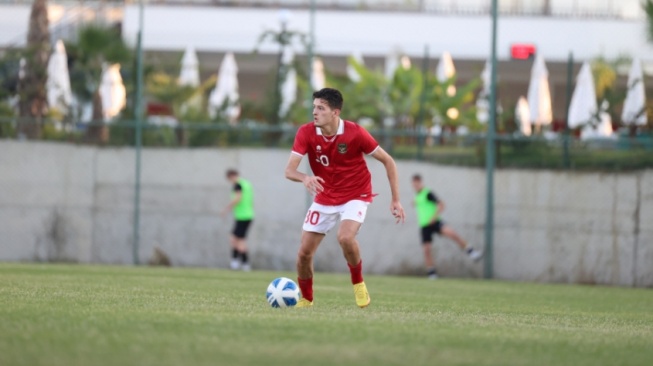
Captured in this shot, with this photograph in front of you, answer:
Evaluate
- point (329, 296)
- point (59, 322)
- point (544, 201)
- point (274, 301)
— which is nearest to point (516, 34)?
point (544, 201)

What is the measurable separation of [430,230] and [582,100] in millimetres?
5084

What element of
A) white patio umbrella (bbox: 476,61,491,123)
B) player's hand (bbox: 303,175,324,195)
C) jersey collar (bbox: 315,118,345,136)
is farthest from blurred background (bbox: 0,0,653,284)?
player's hand (bbox: 303,175,324,195)

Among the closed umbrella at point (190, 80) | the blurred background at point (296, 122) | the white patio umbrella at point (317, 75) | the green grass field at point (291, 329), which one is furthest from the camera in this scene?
the closed umbrella at point (190, 80)

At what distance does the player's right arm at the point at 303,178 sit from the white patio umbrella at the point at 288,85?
14.7 meters

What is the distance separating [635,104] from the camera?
83.1 feet

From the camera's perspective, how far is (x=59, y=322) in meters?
9.15

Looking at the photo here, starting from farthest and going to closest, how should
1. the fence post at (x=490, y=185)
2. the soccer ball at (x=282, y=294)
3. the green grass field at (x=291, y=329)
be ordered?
the fence post at (x=490, y=185)
the soccer ball at (x=282, y=294)
the green grass field at (x=291, y=329)

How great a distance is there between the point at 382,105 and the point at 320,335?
21087mm

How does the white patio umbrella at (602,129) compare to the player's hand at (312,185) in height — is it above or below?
above

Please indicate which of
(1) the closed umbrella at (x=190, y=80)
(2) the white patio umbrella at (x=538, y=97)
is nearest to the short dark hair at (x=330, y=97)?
(2) the white patio umbrella at (x=538, y=97)

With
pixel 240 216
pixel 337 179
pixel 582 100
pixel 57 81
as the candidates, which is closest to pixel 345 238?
pixel 337 179

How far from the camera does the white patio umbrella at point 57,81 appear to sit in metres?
26.3

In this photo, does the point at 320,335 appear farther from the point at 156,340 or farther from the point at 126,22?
the point at 126,22

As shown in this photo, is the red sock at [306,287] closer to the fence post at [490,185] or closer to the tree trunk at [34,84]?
the fence post at [490,185]
